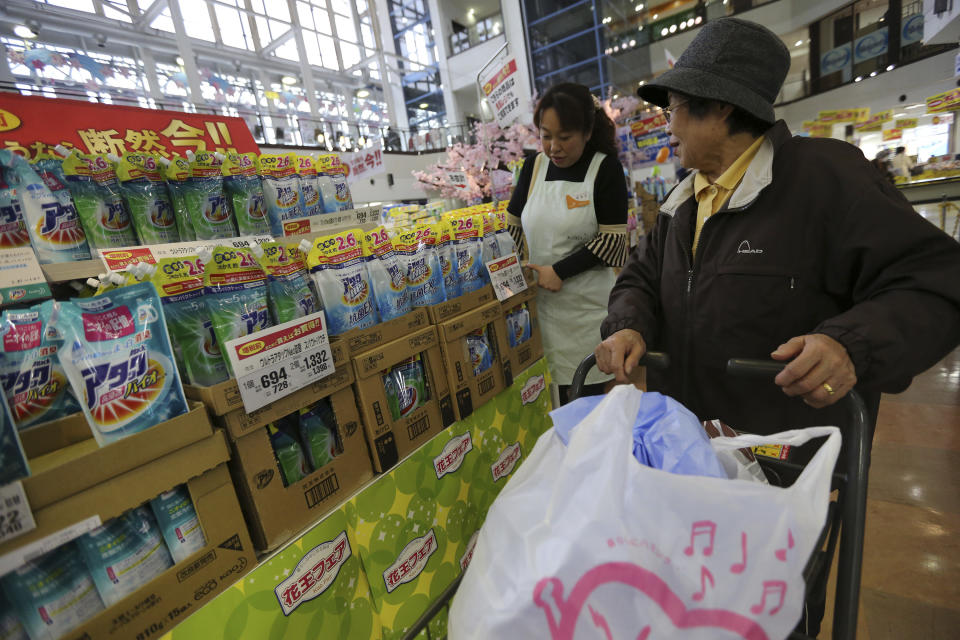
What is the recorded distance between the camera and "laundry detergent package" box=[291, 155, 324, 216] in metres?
1.62

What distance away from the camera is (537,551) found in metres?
0.63

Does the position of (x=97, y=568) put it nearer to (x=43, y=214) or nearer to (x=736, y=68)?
(x=43, y=214)

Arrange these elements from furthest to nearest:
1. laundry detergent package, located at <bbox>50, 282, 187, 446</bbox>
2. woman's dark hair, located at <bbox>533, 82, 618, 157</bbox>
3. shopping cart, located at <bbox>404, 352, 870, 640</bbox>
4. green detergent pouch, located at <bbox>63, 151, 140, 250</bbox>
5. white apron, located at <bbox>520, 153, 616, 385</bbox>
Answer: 1. white apron, located at <bbox>520, 153, 616, 385</bbox>
2. woman's dark hair, located at <bbox>533, 82, 618, 157</bbox>
3. green detergent pouch, located at <bbox>63, 151, 140, 250</bbox>
4. laundry detergent package, located at <bbox>50, 282, 187, 446</bbox>
5. shopping cart, located at <bbox>404, 352, 870, 640</bbox>

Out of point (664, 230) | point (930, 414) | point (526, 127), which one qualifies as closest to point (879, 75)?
point (526, 127)

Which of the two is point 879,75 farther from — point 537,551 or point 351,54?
point 537,551

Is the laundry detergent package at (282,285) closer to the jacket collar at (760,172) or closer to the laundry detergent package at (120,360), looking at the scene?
the laundry detergent package at (120,360)

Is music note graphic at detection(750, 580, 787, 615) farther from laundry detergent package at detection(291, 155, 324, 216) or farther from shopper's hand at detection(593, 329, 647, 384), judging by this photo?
laundry detergent package at detection(291, 155, 324, 216)

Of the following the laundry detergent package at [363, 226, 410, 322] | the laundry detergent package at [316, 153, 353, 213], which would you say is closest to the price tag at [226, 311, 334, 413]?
the laundry detergent package at [363, 226, 410, 322]

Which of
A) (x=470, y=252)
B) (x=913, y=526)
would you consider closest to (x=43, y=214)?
(x=470, y=252)

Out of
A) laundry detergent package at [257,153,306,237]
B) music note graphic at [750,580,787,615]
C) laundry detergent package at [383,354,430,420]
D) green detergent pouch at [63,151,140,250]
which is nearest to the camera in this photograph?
music note graphic at [750,580,787,615]

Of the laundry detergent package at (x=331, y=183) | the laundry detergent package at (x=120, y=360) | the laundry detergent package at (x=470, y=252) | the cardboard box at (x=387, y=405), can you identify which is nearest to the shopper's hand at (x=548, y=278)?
the laundry detergent package at (x=470, y=252)

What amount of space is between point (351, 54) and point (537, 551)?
1916 centimetres

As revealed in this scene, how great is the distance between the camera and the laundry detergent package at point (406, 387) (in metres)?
1.27

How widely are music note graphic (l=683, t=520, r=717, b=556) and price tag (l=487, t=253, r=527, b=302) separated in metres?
1.10
